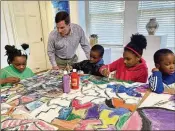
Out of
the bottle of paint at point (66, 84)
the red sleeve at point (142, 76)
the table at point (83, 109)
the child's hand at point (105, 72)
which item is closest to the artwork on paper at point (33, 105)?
the table at point (83, 109)

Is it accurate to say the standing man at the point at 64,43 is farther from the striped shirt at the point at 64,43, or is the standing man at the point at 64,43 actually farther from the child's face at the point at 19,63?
the child's face at the point at 19,63

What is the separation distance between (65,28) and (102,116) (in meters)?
1.15

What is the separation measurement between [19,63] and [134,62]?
100 cm

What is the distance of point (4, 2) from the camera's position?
11.0 feet

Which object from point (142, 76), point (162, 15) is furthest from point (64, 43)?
point (162, 15)

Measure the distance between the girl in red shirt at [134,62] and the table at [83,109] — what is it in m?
0.20

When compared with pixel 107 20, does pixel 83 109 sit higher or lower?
lower

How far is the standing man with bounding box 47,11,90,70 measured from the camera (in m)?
1.76

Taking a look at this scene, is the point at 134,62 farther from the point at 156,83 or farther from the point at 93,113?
the point at 93,113

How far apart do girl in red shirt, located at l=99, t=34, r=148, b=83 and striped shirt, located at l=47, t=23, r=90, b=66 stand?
627mm

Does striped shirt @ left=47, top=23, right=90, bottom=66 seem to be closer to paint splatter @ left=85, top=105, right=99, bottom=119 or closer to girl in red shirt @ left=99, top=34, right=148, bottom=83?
girl in red shirt @ left=99, top=34, right=148, bottom=83

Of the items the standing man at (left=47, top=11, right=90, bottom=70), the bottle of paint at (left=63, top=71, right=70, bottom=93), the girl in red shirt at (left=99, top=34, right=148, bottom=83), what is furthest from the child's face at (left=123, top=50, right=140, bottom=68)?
the standing man at (left=47, top=11, right=90, bottom=70)

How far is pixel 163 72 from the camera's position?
47.0 inches

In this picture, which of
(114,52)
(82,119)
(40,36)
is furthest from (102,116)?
(40,36)
